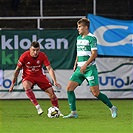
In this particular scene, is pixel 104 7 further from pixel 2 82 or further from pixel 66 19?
pixel 2 82

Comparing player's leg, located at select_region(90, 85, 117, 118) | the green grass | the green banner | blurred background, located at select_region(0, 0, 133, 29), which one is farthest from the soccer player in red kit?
blurred background, located at select_region(0, 0, 133, 29)

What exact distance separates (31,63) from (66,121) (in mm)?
2201

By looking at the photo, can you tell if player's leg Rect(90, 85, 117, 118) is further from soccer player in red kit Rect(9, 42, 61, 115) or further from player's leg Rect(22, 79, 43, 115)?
player's leg Rect(22, 79, 43, 115)

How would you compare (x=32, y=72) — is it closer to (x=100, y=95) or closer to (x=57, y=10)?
(x=100, y=95)

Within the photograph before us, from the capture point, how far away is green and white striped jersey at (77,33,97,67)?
48.7 ft

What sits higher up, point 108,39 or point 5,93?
point 108,39

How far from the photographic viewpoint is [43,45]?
872 inches

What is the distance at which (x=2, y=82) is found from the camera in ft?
72.2

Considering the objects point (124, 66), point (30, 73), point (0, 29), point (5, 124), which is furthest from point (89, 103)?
point (5, 124)

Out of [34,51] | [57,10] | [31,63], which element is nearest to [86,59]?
[34,51]

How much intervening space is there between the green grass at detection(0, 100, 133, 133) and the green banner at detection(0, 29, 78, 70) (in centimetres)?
249

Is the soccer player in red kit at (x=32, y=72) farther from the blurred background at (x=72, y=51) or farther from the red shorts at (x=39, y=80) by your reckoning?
the blurred background at (x=72, y=51)

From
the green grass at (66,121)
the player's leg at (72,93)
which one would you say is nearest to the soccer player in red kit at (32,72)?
the green grass at (66,121)

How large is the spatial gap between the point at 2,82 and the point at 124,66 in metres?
3.80
